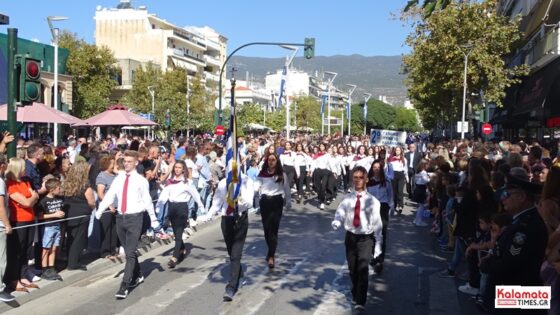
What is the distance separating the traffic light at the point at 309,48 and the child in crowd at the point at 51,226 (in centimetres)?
1941

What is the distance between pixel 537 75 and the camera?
32969mm

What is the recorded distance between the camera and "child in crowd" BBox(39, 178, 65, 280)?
849cm

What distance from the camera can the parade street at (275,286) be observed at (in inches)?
291

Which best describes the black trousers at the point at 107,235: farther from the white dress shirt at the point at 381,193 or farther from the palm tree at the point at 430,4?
the palm tree at the point at 430,4

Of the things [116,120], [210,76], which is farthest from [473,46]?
[210,76]

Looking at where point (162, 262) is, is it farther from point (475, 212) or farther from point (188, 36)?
point (188, 36)

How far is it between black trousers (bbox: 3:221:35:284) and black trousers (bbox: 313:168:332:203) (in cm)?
1070

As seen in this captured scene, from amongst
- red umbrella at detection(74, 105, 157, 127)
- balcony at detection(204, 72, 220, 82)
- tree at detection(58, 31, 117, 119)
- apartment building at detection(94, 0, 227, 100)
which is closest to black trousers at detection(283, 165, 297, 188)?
red umbrella at detection(74, 105, 157, 127)

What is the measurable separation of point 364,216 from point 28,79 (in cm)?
516

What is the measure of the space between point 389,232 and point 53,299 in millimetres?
7392

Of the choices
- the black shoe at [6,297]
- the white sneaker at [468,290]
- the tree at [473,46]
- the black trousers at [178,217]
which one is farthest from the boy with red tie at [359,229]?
the tree at [473,46]

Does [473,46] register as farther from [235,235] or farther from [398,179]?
[235,235]

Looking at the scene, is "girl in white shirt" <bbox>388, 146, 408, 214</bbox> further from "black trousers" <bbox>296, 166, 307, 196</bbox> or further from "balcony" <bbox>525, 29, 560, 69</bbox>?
"balcony" <bbox>525, 29, 560, 69</bbox>

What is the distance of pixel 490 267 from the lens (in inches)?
185
